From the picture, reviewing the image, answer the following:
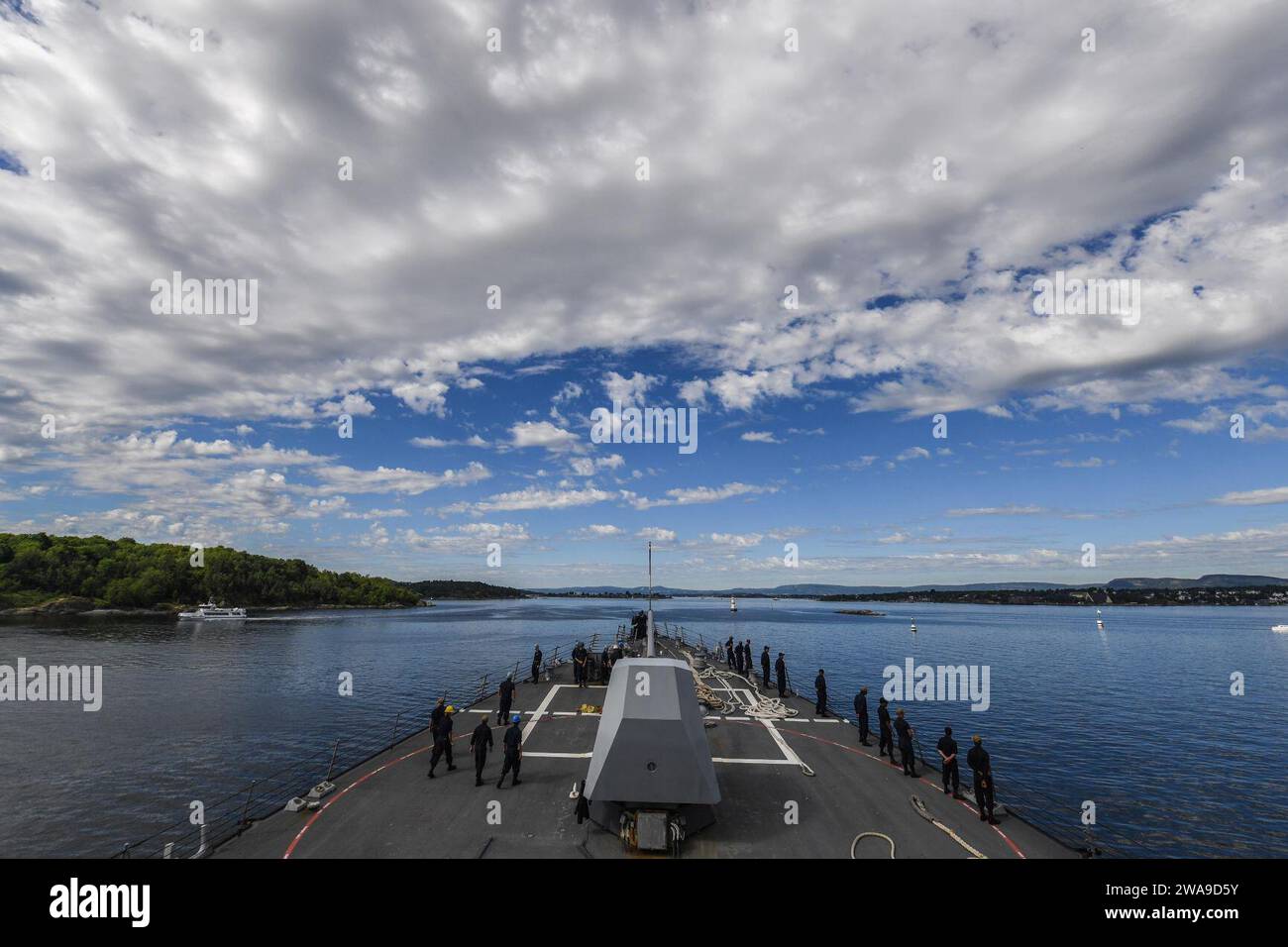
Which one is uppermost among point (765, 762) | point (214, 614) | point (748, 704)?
point (765, 762)

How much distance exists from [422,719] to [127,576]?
6641 inches

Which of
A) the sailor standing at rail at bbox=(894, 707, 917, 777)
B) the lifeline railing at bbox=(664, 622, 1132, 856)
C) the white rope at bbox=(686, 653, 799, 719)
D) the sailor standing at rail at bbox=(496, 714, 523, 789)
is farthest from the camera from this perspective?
the white rope at bbox=(686, 653, 799, 719)

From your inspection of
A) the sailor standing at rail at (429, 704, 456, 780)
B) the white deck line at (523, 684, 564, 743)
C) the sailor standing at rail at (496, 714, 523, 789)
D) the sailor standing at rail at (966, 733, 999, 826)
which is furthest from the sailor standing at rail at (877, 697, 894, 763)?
the sailor standing at rail at (429, 704, 456, 780)

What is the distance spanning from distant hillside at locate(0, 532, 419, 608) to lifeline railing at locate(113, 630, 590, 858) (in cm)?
15293

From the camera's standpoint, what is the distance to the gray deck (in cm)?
1156

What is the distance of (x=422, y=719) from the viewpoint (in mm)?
37781

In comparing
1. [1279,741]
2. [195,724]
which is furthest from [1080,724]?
[195,724]

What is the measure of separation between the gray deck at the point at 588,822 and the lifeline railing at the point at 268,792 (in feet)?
Answer: 4.35

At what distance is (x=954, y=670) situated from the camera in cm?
6381

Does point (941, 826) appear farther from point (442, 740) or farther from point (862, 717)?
point (442, 740)

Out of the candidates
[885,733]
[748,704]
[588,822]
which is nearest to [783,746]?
[885,733]

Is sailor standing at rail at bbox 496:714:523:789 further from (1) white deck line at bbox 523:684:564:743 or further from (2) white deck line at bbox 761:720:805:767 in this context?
(2) white deck line at bbox 761:720:805:767
